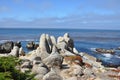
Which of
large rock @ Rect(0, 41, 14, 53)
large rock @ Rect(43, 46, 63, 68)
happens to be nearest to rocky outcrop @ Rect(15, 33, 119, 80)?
large rock @ Rect(43, 46, 63, 68)

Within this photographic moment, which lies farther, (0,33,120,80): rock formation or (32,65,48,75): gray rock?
(32,65,48,75): gray rock

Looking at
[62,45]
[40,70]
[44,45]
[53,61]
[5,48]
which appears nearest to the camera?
[40,70]

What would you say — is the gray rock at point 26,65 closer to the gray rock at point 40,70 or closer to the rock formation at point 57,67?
the rock formation at point 57,67

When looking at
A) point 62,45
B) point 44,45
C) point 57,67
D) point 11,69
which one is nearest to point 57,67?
point 57,67

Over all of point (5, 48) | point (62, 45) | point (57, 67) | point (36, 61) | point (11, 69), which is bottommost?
point (5, 48)

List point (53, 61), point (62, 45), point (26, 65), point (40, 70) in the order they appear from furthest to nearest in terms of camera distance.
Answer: point (62, 45)
point (53, 61)
point (26, 65)
point (40, 70)

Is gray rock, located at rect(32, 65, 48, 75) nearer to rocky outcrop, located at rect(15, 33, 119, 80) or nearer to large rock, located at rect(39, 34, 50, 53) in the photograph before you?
rocky outcrop, located at rect(15, 33, 119, 80)

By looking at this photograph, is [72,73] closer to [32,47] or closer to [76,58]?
[76,58]

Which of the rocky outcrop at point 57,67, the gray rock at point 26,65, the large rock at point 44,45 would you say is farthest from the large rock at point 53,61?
the large rock at point 44,45

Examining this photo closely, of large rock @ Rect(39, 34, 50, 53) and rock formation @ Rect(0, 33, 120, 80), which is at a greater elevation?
large rock @ Rect(39, 34, 50, 53)

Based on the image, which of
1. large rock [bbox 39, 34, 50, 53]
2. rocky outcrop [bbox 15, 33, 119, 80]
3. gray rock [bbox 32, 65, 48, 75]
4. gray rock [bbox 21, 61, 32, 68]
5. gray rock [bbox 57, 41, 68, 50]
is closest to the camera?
rocky outcrop [bbox 15, 33, 119, 80]

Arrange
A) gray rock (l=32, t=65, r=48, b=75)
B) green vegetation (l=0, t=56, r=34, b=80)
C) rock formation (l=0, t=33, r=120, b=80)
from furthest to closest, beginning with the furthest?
gray rock (l=32, t=65, r=48, b=75), rock formation (l=0, t=33, r=120, b=80), green vegetation (l=0, t=56, r=34, b=80)

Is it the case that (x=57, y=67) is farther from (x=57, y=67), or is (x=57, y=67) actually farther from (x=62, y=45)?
(x=62, y=45)

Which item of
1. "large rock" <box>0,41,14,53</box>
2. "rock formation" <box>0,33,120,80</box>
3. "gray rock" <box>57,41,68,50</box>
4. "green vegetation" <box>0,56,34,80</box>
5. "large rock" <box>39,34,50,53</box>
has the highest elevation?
"green vegetation" <box>0,56,34,80</box>
